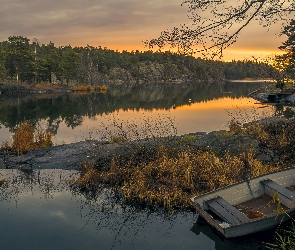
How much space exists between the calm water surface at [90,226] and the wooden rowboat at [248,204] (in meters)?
0.52

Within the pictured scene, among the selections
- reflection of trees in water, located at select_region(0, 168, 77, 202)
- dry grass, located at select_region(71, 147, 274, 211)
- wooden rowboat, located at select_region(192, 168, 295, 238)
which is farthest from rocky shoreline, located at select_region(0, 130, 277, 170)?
wooden rowboat, located at select_region(192, 168, 295, 238)

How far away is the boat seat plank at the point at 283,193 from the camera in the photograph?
11.0 m

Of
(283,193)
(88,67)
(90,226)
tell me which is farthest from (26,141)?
(88,67)

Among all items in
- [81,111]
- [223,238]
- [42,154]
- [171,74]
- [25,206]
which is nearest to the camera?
[223,238]

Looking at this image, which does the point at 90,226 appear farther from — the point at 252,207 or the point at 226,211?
the point at 252,207

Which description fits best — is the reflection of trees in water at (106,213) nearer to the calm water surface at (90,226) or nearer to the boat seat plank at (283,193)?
the calm water surface at (90,226)

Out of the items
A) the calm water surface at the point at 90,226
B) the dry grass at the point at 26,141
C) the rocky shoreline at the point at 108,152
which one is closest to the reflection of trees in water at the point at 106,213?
the calm water surface at the point at 90,226

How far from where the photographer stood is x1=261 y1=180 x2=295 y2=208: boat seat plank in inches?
433

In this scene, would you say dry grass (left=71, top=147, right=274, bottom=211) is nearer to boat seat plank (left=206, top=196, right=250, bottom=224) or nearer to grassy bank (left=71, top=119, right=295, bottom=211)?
grassy bank (left=71, top=119, right=295, bottom=211)

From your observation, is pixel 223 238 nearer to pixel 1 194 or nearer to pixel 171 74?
pixel 1 194

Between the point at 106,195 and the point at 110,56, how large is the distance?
142151 millimetres

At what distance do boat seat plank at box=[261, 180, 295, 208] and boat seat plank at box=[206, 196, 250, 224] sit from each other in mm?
1781

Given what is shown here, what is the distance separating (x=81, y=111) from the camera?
142 feet

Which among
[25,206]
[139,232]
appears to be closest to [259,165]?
[139,232]
